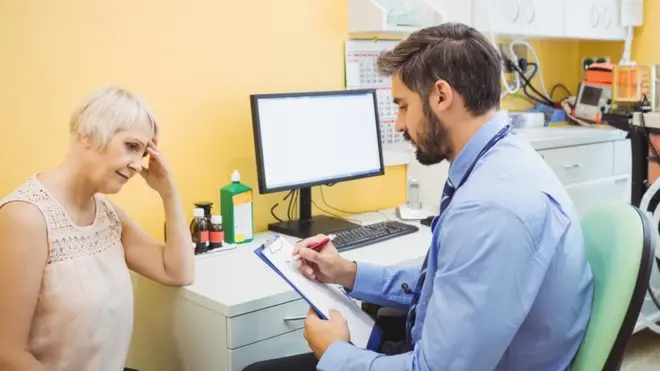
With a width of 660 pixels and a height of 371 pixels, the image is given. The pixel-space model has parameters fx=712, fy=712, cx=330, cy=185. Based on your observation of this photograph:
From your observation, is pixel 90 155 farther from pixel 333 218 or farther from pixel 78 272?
pixel 333 218

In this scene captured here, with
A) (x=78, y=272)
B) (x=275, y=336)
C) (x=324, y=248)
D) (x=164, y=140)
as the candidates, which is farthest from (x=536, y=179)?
(x=164, y=140)

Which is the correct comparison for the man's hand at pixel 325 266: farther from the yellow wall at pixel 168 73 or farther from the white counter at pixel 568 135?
the white counter at pixel 568 135

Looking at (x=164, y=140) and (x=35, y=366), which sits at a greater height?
(x=164, y=140)

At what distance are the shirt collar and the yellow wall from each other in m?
0.95

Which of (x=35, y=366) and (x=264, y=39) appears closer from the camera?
(x=35, y=366)

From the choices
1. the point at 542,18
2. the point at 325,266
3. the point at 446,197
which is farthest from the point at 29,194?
the point at 542,18

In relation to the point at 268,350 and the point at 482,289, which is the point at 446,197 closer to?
the point at 482,289

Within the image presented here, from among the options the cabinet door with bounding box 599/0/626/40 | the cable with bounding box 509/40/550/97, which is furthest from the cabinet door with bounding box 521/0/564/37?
the cabinet door with bounding box 599/0/626/40

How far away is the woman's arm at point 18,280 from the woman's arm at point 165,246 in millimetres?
362

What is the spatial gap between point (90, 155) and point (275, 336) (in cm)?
64

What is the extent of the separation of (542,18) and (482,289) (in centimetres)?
248

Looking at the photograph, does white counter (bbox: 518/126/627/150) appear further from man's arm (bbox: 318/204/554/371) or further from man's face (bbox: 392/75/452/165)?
man's arm (bbox: 318/204/554/371)

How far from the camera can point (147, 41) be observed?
6.93ft

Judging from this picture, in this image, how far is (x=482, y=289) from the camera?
3.67ft
